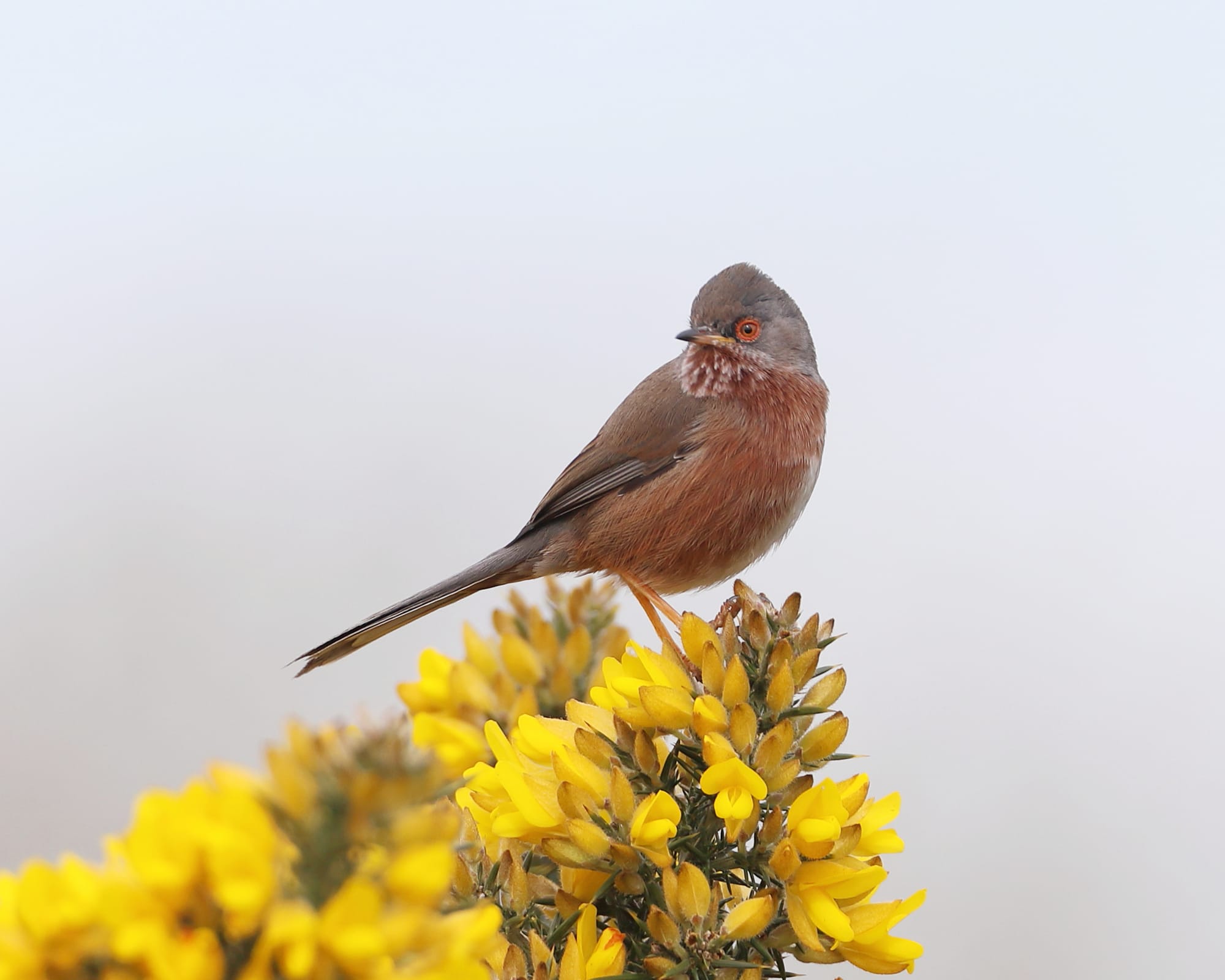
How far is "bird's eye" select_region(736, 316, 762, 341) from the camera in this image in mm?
4867

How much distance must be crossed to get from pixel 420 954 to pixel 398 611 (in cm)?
322

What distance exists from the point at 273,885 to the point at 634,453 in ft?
13.1

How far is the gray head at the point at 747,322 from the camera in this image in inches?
191

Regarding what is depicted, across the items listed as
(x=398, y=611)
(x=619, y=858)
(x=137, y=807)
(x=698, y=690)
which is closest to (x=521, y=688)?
(x=698, y=690)

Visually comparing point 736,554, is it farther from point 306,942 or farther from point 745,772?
point 306,942

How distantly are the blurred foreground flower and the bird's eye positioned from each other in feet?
8.44

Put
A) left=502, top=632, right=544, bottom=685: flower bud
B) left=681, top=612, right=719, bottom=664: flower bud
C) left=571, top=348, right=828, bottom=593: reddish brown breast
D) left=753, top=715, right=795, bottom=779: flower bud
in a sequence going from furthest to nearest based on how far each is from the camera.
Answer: left=571, top=348, right=828, bottom=593: reddish brown breast < left=502, top=632, right=544, bottom=685: flower bud < left=681, top=612, right=719, bottom=664: flower bud < left=753, top=715, right=795, bottom=779: flower bud

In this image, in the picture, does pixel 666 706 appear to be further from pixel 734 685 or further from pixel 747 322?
pixel 747 322

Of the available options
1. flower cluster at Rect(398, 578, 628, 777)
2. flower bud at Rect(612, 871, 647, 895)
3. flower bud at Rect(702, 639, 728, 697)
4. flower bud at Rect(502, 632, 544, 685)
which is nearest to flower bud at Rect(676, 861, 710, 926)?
flower bud at Rect(612, 871, 647, 895)

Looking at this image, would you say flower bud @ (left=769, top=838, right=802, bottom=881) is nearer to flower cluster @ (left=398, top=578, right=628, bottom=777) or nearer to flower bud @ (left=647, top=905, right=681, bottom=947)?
flower bud @ (left=647, top=905, right=681, bottom=947)

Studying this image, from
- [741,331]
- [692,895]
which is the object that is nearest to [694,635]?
[692,895]

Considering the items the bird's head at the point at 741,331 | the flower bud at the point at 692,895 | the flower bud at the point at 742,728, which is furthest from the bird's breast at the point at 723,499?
the flower bud at the point at 692,895

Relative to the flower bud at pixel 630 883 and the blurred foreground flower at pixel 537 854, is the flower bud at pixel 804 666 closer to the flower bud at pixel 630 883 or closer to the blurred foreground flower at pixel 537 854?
the blurred foreground flower at pixel 537 854

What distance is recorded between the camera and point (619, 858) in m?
1.71
